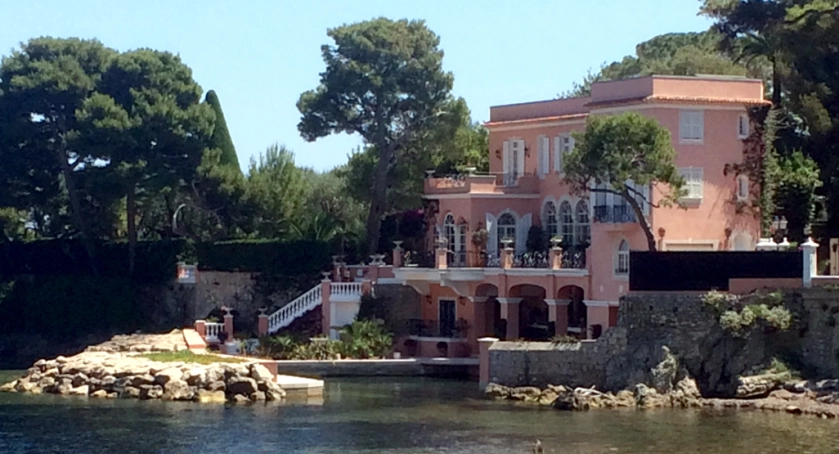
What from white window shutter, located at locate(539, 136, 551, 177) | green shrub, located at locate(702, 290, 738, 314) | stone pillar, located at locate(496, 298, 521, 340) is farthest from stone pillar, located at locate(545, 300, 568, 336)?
green shrub, located at locate(702, 290, 738, 314)

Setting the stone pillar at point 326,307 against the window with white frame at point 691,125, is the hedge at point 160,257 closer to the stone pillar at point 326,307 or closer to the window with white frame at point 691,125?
the stone pillar at point 326,307

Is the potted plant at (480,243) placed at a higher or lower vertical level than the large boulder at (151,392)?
higher

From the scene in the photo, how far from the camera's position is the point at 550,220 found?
57.7m

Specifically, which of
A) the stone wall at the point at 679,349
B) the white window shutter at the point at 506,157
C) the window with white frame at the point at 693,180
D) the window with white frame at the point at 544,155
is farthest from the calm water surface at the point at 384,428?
the white window shutter at the point at 506,157

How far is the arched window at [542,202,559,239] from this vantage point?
188ft

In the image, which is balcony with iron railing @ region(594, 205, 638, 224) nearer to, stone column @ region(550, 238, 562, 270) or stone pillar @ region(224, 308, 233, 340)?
stone column @ region(550, 238, 562, 270)

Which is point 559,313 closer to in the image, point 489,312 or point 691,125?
point 489,312

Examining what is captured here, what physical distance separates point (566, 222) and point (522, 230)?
1.77m

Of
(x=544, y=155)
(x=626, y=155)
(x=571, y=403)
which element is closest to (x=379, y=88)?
(x=544, y=155)

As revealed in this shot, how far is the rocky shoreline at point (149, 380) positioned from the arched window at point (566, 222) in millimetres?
11621

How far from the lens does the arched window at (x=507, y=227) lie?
58.0 m

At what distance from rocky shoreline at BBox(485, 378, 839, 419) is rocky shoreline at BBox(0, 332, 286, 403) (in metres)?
7.08

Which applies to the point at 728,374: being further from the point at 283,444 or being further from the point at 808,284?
the point at 283,444

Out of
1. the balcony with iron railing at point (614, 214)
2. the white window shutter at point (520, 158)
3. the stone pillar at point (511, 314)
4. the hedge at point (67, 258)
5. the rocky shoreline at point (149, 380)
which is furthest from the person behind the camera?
the hedge at point (67, 258)
